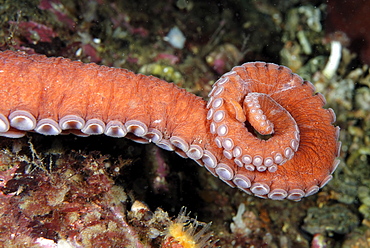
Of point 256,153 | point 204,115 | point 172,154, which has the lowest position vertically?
point 172,154

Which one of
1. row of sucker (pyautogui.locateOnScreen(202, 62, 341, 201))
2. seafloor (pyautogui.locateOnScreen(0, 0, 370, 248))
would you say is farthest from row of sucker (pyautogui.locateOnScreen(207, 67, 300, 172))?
seafloor (pyautogui.locateOnScreen(0, 0, 370, 248))

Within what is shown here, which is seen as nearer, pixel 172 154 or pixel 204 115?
pixel 204 115

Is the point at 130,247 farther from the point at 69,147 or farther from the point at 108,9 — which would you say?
the point at 108,9

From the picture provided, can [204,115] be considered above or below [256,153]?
below

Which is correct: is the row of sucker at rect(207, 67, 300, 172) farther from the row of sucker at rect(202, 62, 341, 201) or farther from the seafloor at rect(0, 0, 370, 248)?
the seafloor at rect(0, 0, 370, 248)

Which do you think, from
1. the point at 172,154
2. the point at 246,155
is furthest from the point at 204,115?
the point at 172,154

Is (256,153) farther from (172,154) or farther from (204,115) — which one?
(172,154)

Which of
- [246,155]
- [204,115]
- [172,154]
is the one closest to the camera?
[246,155]

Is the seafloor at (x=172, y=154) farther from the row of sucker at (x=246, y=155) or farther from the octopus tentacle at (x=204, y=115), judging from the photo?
the row of sucker at (x=246, y=155)
